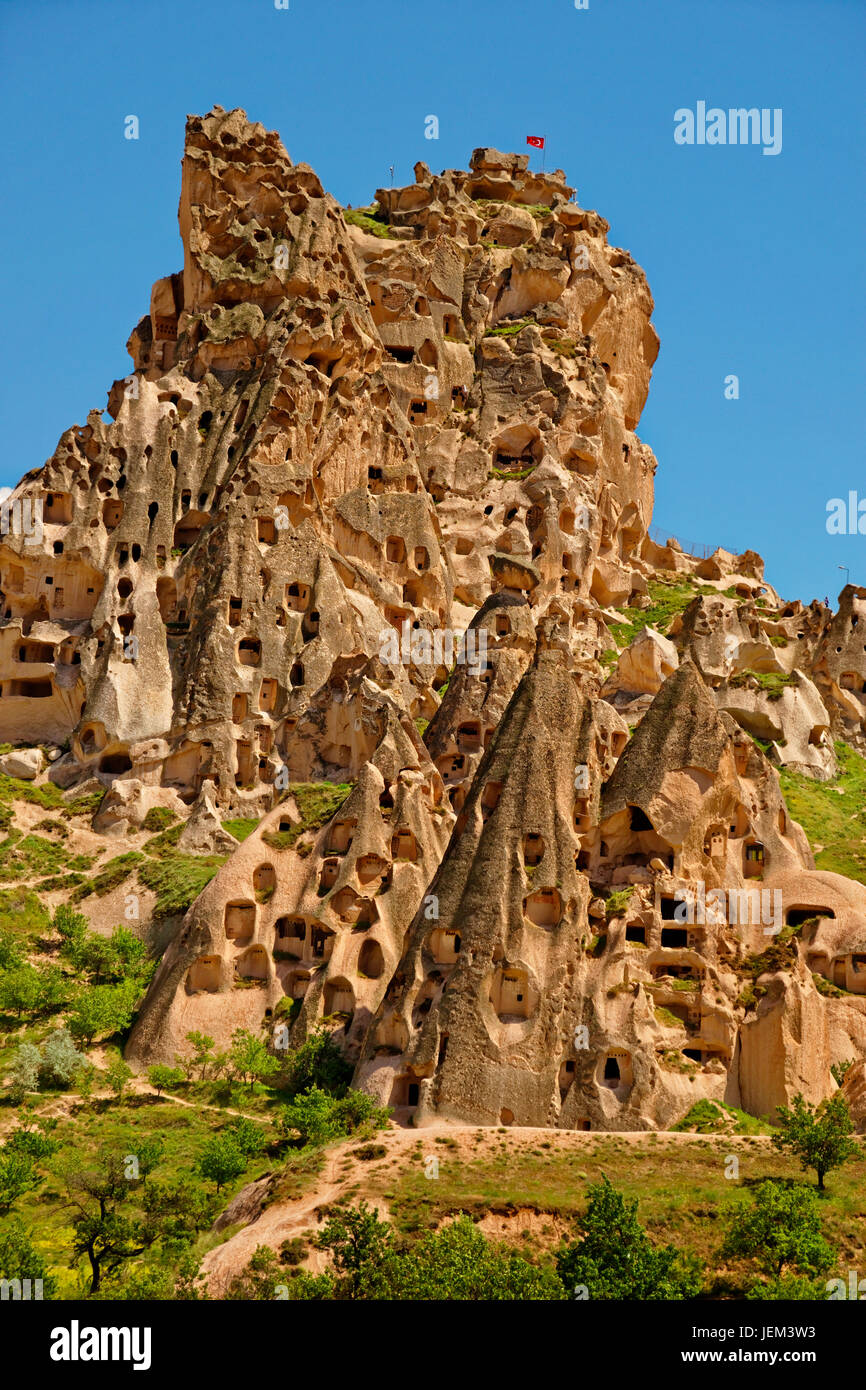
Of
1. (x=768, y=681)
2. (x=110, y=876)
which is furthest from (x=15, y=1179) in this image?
(x=768, y=681)

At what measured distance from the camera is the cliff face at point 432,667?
170 feet

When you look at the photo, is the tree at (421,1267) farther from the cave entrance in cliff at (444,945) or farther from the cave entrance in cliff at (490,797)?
the cave entrance in cliff at (490,797)

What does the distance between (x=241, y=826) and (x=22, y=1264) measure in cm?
3494

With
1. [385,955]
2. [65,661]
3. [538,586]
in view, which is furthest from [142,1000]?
[538,586]

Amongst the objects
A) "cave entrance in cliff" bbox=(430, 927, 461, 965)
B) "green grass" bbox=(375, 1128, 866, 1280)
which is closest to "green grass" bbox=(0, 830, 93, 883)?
"cave entrance in cliff" bbox=(430, 927, 461, 965)

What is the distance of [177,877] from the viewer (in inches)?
2726

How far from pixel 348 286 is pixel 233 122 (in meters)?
13.3

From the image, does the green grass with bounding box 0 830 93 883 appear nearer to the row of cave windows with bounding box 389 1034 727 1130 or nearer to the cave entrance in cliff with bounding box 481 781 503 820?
the cave entrance in cliff with bounding box 481 781 503 820

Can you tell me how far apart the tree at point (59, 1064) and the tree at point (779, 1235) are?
2494 cm

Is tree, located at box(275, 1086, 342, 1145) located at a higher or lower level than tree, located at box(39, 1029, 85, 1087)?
lower

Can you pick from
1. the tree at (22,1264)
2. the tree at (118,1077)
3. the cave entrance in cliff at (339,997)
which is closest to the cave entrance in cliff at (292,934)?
the cave entrance in cliff at (339,997)

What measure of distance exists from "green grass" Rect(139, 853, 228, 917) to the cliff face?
1.54 metres

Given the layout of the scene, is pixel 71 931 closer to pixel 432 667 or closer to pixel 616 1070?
pixel 432 667

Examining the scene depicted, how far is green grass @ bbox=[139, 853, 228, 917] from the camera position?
67562 millimetres
